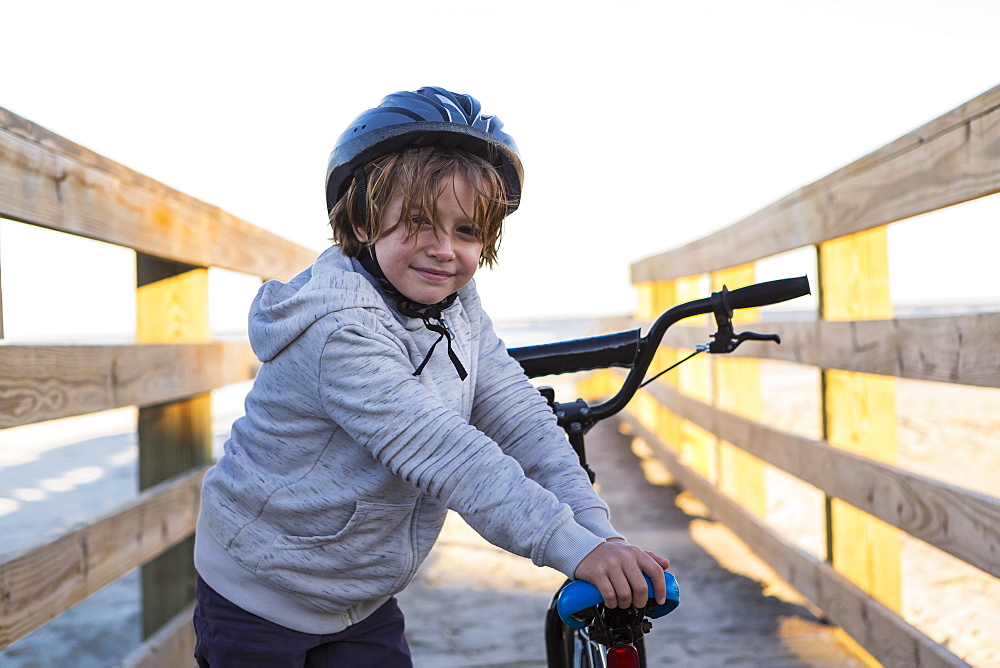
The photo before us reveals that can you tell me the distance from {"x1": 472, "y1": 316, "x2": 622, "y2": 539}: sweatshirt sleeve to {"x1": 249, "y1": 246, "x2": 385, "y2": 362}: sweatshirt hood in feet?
1.29

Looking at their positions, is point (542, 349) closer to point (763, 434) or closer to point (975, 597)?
point (763, 434)

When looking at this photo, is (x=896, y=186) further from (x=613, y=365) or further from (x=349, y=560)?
(x=349, y=560)

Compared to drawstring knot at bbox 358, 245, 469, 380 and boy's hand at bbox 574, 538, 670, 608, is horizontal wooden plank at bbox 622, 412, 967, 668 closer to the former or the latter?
boy's hand at bbox 574, 538, 670, 608

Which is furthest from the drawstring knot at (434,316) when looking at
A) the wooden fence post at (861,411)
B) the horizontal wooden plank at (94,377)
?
the wooden fence post at (861,411)

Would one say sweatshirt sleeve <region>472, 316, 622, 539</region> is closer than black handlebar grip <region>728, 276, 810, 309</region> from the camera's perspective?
Yes

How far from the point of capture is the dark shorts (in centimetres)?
167

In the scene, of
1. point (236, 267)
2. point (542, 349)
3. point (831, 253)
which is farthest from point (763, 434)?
point (236, 267)

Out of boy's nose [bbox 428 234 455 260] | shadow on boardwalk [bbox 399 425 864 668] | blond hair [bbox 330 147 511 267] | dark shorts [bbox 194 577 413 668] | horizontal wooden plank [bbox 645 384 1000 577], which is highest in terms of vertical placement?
blond hair [bbox 330 147 511 267]

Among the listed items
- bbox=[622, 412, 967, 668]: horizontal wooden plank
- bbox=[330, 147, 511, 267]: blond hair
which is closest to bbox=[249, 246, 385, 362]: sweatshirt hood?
bbox=[330, 147, 511, 267]: blond hair

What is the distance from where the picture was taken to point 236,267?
330 cm

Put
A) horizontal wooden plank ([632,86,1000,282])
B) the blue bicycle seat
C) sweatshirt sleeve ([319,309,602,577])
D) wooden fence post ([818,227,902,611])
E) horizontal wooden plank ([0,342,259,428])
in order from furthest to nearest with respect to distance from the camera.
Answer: wooden fence post ([818,227,902,611]), horizontal wooden plank ([632,86,1000,282]), horizontal wooden plank ([0,342,259,428]), sweatshirt sleeve ([319,309,602,577]), the blue bicycle seat

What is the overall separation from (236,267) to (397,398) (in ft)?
7.13

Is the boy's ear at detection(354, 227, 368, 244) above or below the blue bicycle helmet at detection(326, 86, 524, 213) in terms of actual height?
below

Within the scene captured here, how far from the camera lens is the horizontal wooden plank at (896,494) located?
2.04 m
